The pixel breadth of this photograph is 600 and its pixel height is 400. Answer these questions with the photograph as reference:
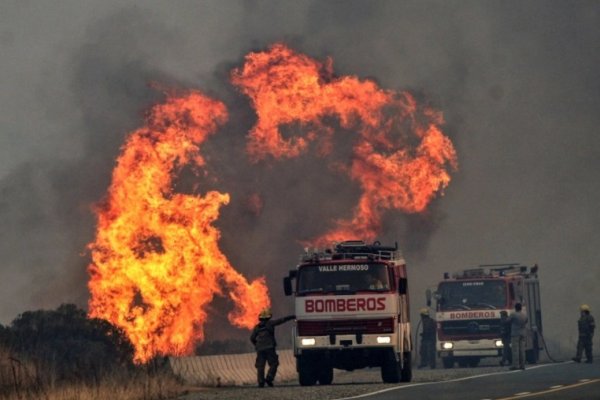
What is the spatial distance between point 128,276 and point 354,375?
10541 millimetres

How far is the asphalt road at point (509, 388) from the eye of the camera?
24.9m

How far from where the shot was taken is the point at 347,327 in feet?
103

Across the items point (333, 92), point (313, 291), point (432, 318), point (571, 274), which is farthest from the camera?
point (571, 274)

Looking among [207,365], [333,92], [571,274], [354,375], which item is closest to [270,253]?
[333,92]

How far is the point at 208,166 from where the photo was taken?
5416 centimetres

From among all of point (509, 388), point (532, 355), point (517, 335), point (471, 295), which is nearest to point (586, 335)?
point (517, 335)

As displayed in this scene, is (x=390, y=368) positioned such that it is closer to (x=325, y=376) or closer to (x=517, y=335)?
(x=325, y=376)

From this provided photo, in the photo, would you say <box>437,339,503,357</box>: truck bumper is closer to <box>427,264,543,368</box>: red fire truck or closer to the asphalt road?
<box>427,264,543,368</box>: red fire truck

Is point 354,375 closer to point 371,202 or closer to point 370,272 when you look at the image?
point 370,272

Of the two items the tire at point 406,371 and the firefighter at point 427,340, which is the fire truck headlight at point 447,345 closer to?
the firefighter at point 427,340

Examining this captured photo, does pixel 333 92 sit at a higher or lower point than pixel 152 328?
higher

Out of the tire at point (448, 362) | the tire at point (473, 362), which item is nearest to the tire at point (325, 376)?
the tire at point (448, 362)

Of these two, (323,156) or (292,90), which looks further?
(323,156)

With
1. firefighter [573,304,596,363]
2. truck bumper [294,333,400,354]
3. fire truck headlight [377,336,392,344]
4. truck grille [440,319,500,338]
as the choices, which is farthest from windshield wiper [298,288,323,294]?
truck grille [440,319,500,338]
